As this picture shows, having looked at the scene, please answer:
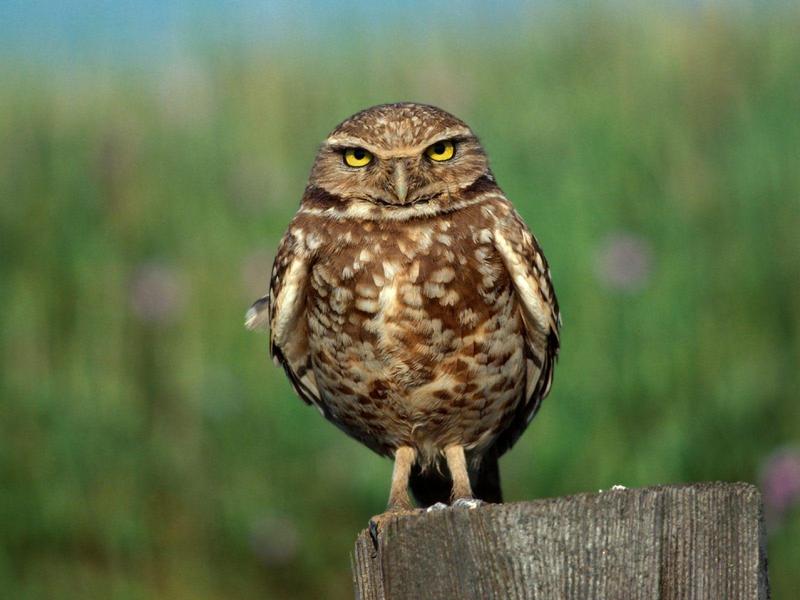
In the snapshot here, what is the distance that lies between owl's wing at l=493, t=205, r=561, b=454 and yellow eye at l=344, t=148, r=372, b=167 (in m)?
0.37

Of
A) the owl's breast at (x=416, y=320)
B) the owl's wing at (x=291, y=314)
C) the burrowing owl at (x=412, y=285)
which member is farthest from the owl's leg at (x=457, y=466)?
the owl's wing at (x=291, y=314)

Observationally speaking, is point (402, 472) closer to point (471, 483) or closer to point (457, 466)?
point (457, 466)

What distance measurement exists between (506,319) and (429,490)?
789mm

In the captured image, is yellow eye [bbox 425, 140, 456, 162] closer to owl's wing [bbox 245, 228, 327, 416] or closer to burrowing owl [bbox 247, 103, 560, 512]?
burrowing owl [bbox 247, 103, 560, 512]

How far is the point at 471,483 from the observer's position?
3729 millimetres

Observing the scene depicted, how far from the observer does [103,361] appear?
5.13m

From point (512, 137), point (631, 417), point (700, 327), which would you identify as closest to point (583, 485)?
point (631, 417)

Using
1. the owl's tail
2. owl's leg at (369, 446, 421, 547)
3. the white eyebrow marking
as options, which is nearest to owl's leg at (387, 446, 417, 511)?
owl's leg at (369, 446, 421, 547)

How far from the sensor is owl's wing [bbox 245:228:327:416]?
316 cm

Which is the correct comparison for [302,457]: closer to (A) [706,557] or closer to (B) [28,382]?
(B) [28,382]

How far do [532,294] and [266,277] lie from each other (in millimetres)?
2150

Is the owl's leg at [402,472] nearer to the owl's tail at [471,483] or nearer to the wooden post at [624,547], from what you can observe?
the owl's tail at [471,483]

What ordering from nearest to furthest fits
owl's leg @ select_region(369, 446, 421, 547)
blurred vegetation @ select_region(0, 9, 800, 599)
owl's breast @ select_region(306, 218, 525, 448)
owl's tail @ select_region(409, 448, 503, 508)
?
1. owl's breast @ select_region(306, 218, 525, 448)
2. owl's leg @ select_region(369, 446, 421, 547)
3. owl's tail @ select_region(409, 448, 503, 508)
4. blurred vegetation @ select_region(0, 9, 800, 599)

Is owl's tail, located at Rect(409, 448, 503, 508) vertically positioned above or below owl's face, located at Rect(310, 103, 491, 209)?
below
